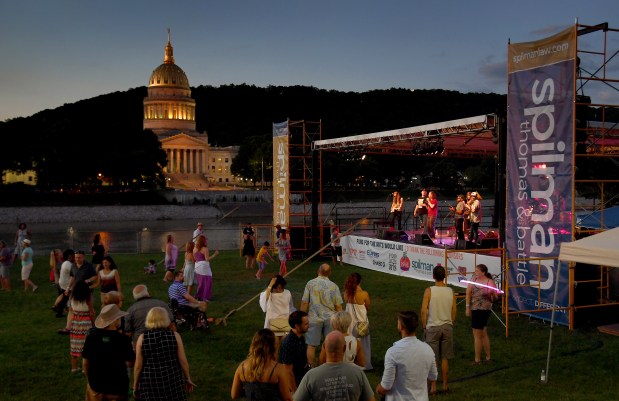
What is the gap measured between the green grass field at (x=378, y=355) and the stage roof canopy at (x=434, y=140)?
4586 mm

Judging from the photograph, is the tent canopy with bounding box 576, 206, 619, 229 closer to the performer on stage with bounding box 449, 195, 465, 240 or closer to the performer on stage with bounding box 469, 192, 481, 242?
the performer on stage with bounding box 469, 192, 481, 242

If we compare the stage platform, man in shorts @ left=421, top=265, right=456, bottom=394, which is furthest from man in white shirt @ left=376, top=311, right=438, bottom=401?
the stage platform

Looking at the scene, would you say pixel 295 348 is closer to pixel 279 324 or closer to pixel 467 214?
pixel 279 324

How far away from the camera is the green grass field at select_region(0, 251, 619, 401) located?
8328 mm

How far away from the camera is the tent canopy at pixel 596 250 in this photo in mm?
8648

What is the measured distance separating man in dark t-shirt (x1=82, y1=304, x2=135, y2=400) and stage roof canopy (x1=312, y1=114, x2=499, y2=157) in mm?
11074

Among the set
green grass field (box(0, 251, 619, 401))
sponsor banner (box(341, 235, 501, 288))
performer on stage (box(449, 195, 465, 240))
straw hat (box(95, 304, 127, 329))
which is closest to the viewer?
straw hat (box(95, 304, 127, 329))

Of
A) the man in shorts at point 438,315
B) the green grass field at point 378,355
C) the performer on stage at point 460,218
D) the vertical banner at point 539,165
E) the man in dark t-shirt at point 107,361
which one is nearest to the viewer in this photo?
the man in dark t-shirt at point 107,361

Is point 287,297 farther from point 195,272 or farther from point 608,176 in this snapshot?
point 608,176

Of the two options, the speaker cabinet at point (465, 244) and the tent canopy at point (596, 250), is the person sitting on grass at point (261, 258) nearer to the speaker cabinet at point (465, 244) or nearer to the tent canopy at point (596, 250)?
the speaker cabinet at point (465, 244)

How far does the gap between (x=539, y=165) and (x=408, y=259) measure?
7520mm

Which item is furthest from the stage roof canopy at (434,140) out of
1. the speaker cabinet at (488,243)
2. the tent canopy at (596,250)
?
the tent canopy at (596,250)

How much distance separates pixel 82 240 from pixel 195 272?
33.5 m

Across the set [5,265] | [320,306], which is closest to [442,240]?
[5,265]
